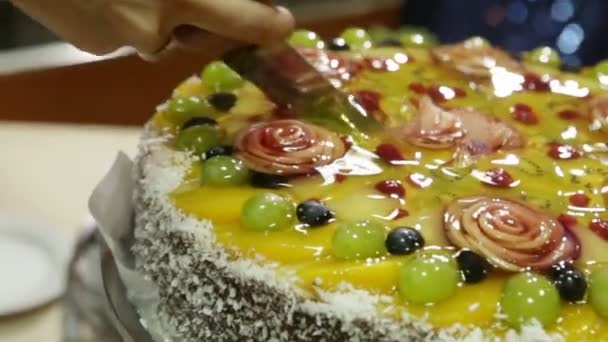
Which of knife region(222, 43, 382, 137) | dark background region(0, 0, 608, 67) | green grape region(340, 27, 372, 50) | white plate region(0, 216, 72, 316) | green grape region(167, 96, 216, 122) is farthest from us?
dark background region(0, 0, 608, 67)

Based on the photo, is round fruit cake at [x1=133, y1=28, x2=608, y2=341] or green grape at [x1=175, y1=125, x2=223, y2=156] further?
green grape at [x1=175, y1=125, x2=223, y2=156]

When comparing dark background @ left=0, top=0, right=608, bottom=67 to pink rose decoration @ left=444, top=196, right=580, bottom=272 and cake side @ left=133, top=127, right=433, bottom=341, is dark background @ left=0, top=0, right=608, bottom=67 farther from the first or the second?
pink rose decoration @ left=444, top=196, right=580, bottom=272

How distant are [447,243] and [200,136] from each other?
365 millimetres

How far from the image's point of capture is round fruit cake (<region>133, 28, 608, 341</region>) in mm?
1039

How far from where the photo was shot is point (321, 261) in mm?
1087

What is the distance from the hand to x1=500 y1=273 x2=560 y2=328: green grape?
1.28 feet

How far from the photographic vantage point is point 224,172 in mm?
1206

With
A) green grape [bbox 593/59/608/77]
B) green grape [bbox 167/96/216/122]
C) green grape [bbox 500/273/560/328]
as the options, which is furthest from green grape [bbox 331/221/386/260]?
green grape [bbox 593/59/608/77]

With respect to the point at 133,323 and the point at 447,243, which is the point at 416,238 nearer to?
the point at 447,243

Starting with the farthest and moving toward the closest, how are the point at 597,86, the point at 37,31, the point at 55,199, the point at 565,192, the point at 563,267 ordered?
the point at 37,31, the point at 55,199, the point at 597,86, the point at 565,192, the point at 563,267

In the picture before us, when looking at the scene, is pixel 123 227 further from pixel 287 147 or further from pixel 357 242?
pixel 357 242

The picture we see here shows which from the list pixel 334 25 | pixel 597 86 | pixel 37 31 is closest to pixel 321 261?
pixel 597 86

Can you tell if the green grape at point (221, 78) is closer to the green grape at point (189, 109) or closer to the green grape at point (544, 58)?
the green grape at point (189, 109)

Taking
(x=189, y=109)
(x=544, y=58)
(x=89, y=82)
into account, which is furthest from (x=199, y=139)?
(x=89, y=82)
